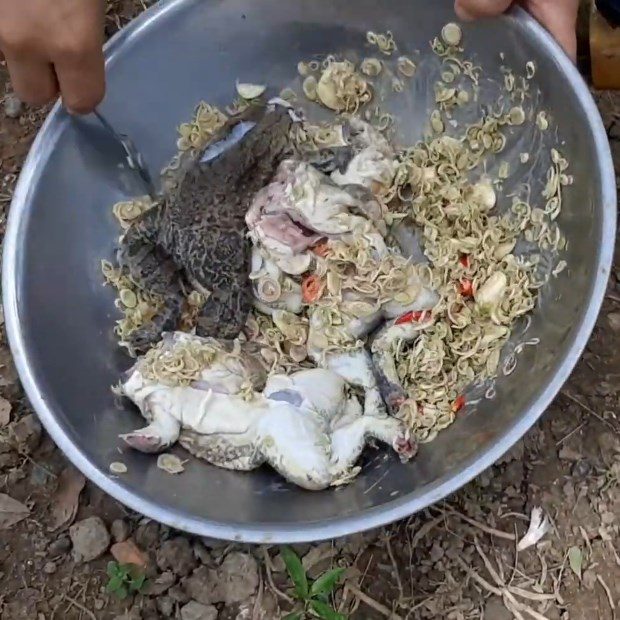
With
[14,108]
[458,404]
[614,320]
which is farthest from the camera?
[14,108]

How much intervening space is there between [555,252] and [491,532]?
0.45 metres

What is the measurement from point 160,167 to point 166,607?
2.36 ft

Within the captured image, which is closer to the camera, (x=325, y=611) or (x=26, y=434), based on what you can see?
(x=325, y=611)

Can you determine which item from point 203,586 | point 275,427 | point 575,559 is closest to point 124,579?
point 203,586

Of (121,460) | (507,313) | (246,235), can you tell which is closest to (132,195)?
(246,235)

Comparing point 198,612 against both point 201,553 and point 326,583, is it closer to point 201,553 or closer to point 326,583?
point 201,553

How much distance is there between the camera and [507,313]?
1407 mm

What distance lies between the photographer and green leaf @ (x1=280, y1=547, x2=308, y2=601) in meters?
1.44

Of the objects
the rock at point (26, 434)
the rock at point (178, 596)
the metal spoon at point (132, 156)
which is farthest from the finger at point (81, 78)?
the rock at point (178, 596)

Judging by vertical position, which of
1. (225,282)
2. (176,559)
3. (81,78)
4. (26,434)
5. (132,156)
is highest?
(81,78)

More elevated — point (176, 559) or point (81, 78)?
point (81, 78)

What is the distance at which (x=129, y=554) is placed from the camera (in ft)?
5.07

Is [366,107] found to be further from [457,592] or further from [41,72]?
[457,592]

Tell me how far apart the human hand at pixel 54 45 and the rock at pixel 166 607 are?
79 centimetres
